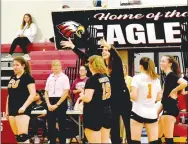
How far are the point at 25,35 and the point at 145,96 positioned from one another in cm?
679

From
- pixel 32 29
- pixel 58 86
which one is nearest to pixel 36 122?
pixel 58 86

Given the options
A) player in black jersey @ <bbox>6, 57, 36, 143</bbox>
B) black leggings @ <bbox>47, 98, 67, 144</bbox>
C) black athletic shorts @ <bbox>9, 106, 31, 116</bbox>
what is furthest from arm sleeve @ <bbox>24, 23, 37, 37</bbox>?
black athletic shorts @ <bbox>9, 106, 31, 116</bbox>

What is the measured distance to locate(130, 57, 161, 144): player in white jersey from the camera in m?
5.85

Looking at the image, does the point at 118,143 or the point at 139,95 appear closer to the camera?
the point at 139,95

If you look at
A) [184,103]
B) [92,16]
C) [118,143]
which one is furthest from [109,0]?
[118,143]

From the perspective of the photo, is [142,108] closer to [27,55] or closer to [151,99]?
[151,99]

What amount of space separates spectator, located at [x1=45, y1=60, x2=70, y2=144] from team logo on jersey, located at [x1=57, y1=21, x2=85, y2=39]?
10.9 ft

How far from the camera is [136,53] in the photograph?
10.8m

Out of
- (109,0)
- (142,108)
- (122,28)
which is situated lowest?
(142,108)

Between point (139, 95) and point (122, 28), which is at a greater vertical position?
point (122, 28)

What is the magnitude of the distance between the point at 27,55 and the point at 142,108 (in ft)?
21.5

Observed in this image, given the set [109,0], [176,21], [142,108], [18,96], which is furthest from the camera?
[109,0]

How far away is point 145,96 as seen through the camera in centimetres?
599

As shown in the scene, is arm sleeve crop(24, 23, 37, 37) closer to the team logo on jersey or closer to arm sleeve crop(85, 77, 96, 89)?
the team logo on jersey
